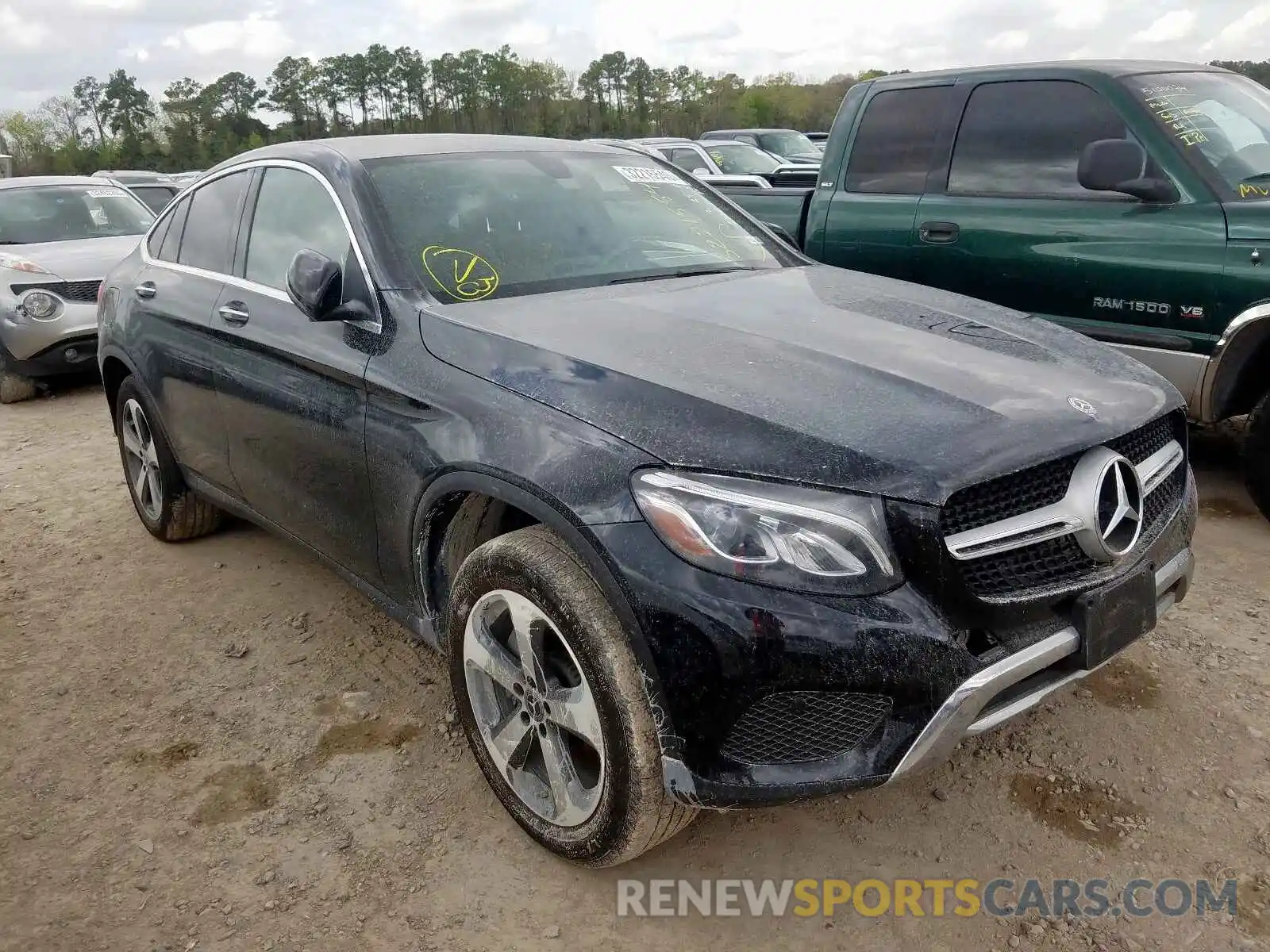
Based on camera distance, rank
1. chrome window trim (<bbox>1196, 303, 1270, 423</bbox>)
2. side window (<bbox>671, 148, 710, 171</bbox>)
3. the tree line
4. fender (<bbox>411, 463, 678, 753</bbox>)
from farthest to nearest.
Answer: the tree line
side window (<bbox>671, 148, 710, 171</bbox>)
chrome window trim (<bbox>1196, 303, 1270, 423</bbox>)
fender (<bbox>411, 463, 678, 753</bbox>)

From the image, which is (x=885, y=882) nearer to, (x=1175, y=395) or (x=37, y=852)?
(x=1175, y=395)

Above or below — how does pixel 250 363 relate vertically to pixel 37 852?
above

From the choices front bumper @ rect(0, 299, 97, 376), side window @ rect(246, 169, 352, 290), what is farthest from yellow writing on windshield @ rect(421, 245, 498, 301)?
front bumper @ rect(0, 299, 97, 376)

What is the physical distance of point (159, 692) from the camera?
340 centimetres

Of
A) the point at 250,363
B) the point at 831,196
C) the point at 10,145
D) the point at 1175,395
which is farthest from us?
the point at 10,145

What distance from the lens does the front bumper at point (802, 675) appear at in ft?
6.36

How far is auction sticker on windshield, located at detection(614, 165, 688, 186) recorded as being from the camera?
12.0 ft

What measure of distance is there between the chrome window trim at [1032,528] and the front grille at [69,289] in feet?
25.3

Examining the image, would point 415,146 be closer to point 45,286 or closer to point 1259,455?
point 1259,455

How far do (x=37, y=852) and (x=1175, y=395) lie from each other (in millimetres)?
3157

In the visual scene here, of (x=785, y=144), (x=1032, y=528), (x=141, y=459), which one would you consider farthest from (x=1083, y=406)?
(x=785, y=144)

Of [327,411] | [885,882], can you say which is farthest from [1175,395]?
[327,411]

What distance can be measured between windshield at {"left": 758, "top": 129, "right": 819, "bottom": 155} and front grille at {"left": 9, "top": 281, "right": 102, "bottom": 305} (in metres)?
12.5

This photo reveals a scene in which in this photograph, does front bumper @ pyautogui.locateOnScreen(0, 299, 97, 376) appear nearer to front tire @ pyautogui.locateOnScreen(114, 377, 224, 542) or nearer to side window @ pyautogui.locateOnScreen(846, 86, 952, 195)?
front tire @ pyautogui.locateOnScreen(114, 377, 224, 542)
